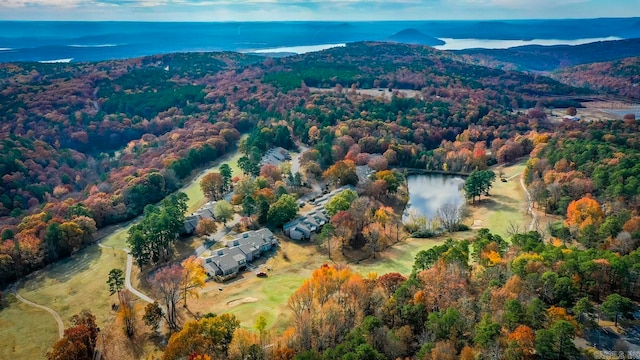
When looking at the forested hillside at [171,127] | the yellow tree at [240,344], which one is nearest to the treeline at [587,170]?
the forested hillside at [171,127]

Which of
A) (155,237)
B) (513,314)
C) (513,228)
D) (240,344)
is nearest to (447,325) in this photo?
(513,314)

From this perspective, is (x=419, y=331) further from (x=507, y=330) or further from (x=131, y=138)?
(x=131, y=138)

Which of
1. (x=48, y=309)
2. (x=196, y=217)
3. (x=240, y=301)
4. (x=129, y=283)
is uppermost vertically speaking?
(x=196, y=217)

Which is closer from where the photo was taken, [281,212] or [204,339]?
[204,339]

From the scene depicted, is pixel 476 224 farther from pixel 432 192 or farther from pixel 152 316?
pixel 152 316

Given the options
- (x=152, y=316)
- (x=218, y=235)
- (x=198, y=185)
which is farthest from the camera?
(x=198, y=185)
